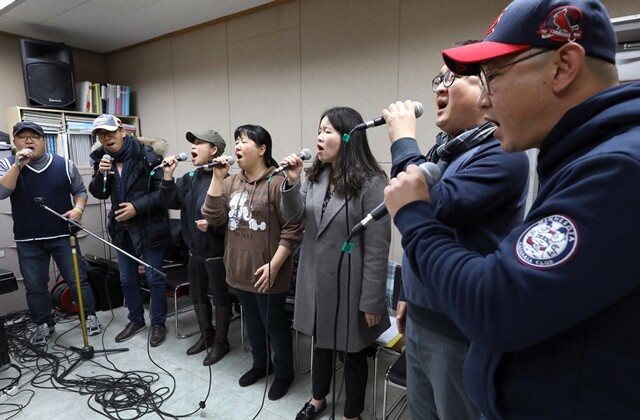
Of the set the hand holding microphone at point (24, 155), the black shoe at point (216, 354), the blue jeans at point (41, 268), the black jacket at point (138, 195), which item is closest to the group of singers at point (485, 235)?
the black shoe at point (216, 354)

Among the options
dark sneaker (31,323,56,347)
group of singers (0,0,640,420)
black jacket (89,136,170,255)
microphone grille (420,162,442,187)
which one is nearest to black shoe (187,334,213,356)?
group of singers (0,0,640,420)

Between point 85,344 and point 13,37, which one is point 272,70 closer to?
point 85,344

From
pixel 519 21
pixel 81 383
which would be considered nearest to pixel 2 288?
pixel 81 383

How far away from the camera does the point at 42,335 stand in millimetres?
2824

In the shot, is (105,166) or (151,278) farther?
(151,278)

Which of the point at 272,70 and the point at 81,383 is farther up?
the point at 272,70

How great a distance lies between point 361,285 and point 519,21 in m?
1.26

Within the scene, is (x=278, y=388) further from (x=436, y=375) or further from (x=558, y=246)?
(x=558, y=246)

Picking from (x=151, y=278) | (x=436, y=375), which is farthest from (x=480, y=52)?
(x=151, y=278)

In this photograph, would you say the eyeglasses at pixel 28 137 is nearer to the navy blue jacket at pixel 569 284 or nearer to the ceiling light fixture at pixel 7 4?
the ceiling light fixture at pixel 7 4

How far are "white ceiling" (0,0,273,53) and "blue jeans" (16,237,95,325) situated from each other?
192 cm

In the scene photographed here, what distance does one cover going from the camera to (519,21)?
57 centimetres

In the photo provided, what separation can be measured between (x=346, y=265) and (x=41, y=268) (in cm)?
263

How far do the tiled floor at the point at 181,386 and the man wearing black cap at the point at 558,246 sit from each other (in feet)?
5.50
